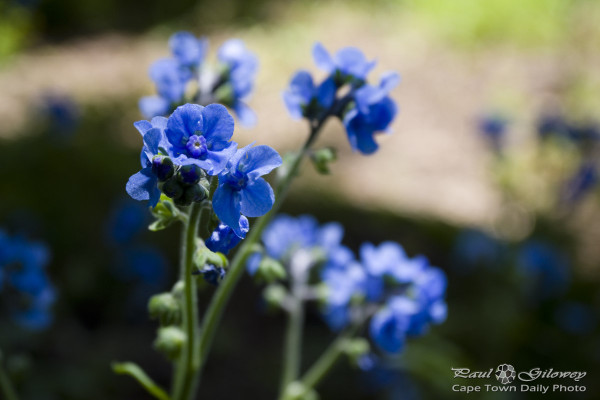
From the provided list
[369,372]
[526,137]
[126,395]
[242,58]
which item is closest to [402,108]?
[526,137]

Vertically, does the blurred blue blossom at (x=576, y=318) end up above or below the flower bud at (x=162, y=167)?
above

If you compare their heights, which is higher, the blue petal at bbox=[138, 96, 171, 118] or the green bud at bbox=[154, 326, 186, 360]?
the blue petal at bbox=[138, 96, 171, 118]

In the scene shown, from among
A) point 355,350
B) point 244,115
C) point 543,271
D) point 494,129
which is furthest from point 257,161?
point 494,129

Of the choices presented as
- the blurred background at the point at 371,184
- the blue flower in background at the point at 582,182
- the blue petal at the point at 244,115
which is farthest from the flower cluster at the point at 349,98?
the blue flower in background at the point at 582,182

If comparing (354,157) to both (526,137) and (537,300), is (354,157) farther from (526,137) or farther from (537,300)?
(537,300)

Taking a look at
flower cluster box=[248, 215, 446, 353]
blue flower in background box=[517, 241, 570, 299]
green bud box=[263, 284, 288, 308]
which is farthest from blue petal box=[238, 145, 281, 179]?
blue flower in background box=[517, 241, 570, 299]

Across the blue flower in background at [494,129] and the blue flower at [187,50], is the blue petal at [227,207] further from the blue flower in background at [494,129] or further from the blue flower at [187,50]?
the blue flower in background at [494,129]

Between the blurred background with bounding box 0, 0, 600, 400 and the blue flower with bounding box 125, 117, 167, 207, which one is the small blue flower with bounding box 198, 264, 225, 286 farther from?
the blurred background with bounding box 0, 0, 600, 400

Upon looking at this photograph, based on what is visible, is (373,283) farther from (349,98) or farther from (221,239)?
(221,239)
